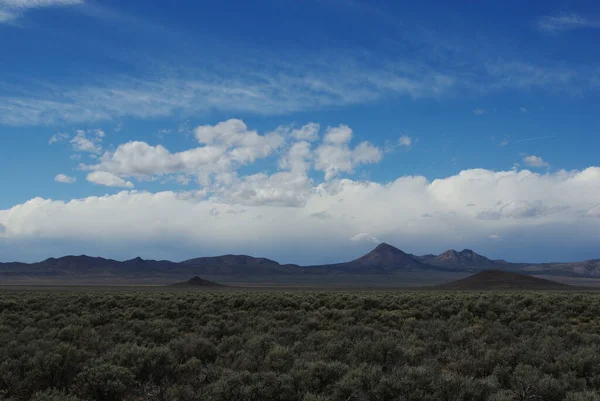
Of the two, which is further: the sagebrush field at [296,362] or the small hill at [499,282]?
the small hill at [499,282]

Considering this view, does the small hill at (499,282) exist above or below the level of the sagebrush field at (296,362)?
below

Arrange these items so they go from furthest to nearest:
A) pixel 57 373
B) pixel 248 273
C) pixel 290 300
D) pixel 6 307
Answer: pixel 248 273 < pixel 290 300 < pixel 6 307 < pixel 57 373

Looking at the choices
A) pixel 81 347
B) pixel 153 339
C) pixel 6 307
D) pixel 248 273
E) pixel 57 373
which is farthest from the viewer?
pixel 248 273

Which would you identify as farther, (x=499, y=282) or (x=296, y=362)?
(x=499, y=282)

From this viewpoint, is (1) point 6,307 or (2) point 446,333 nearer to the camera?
(2) point 446,333

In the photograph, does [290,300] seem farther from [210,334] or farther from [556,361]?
[556,361]

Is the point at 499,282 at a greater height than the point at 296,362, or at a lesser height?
lesser

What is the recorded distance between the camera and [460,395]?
8.45 metres

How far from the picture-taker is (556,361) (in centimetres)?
1125

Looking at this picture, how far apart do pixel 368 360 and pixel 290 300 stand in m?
16.2

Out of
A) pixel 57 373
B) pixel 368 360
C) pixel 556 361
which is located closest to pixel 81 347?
pixel 57 373

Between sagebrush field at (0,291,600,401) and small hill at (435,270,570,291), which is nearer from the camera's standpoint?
sagebrush field at (0,291,600,401)

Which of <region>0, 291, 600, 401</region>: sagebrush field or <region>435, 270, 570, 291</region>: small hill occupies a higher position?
<region>0, 291, 600, 401</region>: sagebrush field

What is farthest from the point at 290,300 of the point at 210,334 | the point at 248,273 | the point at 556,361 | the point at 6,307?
the point at 248,273
